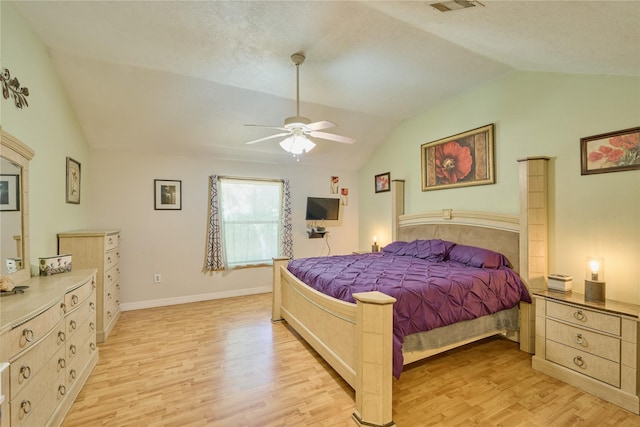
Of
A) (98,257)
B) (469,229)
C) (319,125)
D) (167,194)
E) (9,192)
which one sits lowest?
(98,257)

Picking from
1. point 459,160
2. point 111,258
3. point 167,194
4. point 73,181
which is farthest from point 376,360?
point 167,194

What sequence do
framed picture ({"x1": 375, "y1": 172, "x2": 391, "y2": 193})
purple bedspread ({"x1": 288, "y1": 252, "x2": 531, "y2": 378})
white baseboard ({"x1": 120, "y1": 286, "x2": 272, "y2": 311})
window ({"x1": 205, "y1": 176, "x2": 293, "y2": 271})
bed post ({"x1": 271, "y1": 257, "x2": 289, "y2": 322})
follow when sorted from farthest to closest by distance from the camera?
framed picture ({"x1": 375, "y1": 172, "x2": 391, "y2": 193}), window ({"x1": 205, "y1": 176, "x2": 293, "y2": 271}), white baseboard ({"x1": 120, "y1": 286, "x2": 272, "y2": 311}), bed post ({"x1": 271, "y1": 257, "x2": 289, "y2": 322}), purple bedspread ({"x1": 288, "y1": 252, "x2": 531, "y2": 378})

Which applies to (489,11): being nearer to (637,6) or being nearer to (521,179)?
(637,6)

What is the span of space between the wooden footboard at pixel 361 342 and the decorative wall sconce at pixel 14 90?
8.99ft

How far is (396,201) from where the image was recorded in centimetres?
468

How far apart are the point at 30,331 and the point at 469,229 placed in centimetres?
408

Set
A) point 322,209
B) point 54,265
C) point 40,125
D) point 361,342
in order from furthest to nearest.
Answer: point 322,209 < point 40,125 < point 54,265 < point 361,342

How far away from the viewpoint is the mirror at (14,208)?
1931mm

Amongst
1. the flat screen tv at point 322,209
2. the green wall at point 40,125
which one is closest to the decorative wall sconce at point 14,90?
the green wall at point 40,125

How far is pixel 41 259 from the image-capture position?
2.28 metres

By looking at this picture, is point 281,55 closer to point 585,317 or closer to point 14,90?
point 14,90

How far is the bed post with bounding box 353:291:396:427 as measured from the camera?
175 cm

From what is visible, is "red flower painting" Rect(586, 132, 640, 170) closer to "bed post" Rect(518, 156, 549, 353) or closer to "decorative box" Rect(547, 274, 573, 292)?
"bed post" Rect(518, 156, 549, 353)

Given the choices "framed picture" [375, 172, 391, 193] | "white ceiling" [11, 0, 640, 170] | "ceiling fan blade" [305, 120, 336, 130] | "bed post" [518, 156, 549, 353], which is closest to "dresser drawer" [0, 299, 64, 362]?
"white ceiling" [11, 0, 640, 170]
